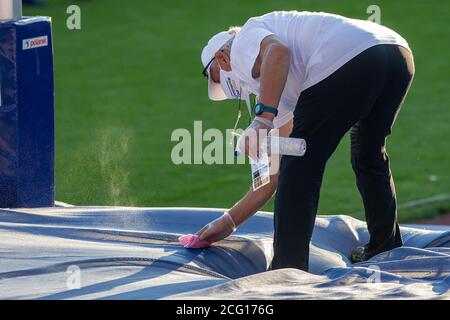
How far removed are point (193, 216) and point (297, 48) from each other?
3.87ft

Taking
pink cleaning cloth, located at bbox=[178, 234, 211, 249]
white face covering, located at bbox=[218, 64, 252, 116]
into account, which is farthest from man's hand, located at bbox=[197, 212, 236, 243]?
white face covering, located at bbox=[218, 64, 252, 116]

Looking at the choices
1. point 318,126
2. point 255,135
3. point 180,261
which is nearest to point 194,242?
point 180,261

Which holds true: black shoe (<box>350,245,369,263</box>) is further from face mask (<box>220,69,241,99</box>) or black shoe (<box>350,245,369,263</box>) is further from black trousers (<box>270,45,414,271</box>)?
face mask (<box>220,69,241,99</box>)

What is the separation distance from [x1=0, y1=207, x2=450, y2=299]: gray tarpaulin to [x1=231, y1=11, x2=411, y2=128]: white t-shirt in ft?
2.60

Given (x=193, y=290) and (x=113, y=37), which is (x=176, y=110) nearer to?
(x=113, y=37)

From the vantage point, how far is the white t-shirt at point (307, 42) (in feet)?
14.8

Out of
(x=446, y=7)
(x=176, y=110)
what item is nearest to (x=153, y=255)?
(x=176, y=110)

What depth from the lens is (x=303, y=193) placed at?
4480mm

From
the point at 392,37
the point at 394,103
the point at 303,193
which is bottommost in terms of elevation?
the point at 303,193

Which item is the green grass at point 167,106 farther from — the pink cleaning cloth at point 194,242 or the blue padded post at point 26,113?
the pink cleaning cloth at point 194,242

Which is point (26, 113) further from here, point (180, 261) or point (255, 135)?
point (255, 135)

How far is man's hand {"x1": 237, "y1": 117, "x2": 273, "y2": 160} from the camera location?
439 cm

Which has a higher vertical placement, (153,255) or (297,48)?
(297,48)

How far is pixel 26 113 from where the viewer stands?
18.6ft
